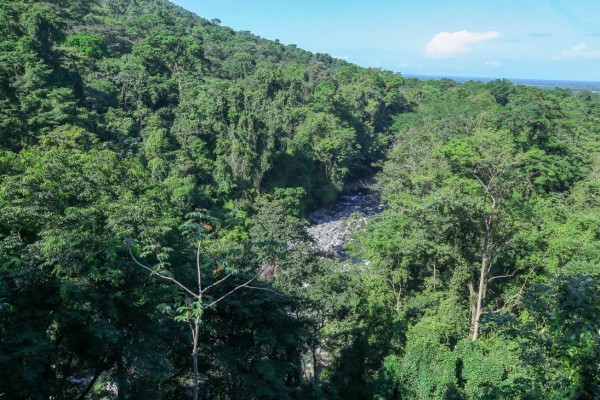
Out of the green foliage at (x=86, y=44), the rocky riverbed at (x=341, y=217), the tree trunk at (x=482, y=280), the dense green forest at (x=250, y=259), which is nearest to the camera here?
Answer: the dense green forest at (x=250, y=259)

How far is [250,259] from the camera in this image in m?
12.0

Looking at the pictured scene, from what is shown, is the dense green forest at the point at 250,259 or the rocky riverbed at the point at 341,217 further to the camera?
the rocky riverbed at the point at 341,217

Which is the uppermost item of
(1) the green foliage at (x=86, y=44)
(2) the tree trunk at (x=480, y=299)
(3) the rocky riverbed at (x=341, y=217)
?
(1) the green foliage at (x=86, y=44)

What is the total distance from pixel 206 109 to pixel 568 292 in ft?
96.8

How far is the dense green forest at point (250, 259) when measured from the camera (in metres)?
6.53

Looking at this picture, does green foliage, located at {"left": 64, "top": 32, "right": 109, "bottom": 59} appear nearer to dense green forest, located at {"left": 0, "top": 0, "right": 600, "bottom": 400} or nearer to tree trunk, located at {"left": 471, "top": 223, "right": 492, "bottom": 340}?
dense green forest, located at {"left": 0, "top": 0, "right": 600, "bottom": 400}

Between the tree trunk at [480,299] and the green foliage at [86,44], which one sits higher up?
the green foliage at [86,44]

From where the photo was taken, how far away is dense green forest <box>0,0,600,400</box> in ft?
21.4

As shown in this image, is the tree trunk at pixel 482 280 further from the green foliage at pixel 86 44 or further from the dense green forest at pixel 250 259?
the green foliage at pixel 86 44

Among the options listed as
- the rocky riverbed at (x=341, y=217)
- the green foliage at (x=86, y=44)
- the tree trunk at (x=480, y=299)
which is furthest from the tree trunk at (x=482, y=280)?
the green foliage at (x=86, y=44)

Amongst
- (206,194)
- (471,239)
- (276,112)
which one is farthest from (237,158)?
(471,239)

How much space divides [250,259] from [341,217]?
20.7 m

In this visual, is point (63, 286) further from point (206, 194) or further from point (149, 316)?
point (206, 194)

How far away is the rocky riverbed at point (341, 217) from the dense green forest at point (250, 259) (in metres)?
2.35
